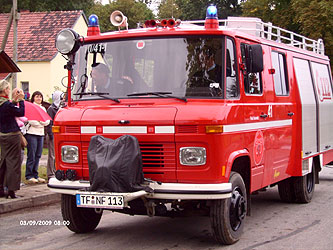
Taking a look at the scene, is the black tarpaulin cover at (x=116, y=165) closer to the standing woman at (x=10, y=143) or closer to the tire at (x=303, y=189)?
the standing woman at (x=10, y=143)

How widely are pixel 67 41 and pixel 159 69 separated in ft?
4.31

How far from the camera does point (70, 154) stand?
7102mm

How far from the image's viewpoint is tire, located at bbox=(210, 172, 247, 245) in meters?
6.65

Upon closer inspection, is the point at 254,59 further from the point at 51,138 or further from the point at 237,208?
the point at 51,138

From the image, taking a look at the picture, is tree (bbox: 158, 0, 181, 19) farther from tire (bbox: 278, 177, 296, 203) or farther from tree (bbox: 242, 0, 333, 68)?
tire (bbox: 278, 177, 296, 203)

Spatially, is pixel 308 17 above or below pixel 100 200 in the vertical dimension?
above

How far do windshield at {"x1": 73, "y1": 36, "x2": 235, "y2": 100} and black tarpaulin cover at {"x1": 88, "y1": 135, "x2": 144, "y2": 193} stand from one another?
31.8 inches

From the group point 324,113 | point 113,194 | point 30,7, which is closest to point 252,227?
point 113,194

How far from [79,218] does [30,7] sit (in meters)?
47.0

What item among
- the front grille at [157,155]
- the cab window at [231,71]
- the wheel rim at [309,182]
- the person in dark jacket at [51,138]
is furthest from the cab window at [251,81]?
the person in dark jacket at [51,138]

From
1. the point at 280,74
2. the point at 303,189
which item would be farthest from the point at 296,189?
the point at 280,74

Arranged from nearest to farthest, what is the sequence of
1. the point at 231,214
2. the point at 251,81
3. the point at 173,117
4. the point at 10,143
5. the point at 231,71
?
the point at 173,117
the point at 231,214
the point at 231,71
the point at 251,81
the point at 10,143

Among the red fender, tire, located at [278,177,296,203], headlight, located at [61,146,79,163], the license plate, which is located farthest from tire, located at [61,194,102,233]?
tire, located at [278,177,296,203]

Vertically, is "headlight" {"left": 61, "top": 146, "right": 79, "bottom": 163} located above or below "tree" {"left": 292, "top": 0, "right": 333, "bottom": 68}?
below
